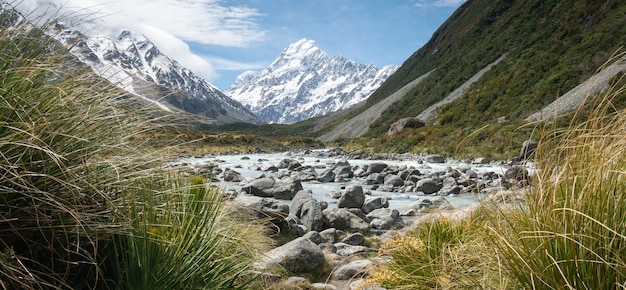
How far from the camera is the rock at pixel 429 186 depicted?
48.3 ft

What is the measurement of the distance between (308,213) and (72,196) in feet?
23.8

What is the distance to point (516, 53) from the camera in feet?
165

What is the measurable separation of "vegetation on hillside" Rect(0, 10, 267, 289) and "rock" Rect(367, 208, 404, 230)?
6.93m

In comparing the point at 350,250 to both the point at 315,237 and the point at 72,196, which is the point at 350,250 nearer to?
the point at 315,237

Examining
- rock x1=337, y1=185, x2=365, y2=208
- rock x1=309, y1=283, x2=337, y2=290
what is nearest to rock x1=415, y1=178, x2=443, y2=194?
rock x1=337, y1=185, x2=365, y2=208

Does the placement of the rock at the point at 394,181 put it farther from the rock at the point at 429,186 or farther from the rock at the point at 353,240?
the rock at the point at 353,240

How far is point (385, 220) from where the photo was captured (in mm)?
9281

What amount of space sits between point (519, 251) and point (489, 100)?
136ft

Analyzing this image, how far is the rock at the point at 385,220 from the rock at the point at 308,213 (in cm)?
132

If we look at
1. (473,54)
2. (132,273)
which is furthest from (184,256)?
(473,54)

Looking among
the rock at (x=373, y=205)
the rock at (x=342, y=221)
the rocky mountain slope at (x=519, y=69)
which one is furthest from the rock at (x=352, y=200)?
the rocky mountain slope at (x=519, y=69)

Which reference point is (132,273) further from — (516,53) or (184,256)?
(516,53)

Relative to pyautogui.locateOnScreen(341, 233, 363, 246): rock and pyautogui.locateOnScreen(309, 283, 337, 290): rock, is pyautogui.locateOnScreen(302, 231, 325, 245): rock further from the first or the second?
pyautogui.locateOnScreen(309, 283, 337, 290): rock

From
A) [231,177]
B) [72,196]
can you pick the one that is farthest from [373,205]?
[72,196]
